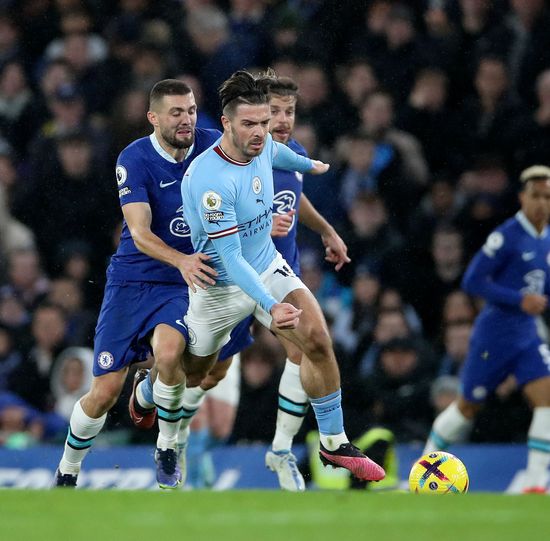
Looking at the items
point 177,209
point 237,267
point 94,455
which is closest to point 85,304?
point 94,455

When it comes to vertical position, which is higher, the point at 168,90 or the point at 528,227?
the point at 168,90

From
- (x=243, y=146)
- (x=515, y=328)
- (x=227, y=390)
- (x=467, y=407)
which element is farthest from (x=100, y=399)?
(x=515, y=328)

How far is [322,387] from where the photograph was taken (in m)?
7.34

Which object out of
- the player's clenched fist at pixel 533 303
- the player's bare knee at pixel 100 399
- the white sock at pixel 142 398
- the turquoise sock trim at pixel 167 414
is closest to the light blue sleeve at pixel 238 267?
the turquoise sock trim at pixel 167 414

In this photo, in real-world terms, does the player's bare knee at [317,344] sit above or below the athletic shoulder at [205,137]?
below

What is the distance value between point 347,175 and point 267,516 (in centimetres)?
695

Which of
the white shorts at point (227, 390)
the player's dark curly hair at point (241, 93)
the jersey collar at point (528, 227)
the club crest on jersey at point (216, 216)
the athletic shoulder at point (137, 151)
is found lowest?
the white shorts at point (227, 390)

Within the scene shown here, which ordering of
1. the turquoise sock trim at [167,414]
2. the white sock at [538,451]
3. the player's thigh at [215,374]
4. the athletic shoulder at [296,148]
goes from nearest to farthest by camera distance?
the turquoise sock trim at [167,414] → the athletic shoulder at [296,148] → the player's thigh at [215,374] → the white sock at [538,451]

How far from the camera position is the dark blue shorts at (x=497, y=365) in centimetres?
984

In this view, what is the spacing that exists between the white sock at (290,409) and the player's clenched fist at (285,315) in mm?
1583

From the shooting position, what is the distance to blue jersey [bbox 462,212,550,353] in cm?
973

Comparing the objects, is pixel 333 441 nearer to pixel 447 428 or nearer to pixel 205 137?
pixel 205 137

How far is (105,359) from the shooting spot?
7820 millimetres

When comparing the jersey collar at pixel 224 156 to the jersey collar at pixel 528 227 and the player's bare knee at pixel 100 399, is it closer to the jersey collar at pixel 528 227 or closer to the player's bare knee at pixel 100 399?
the player's bare knee at pixel 100 399
